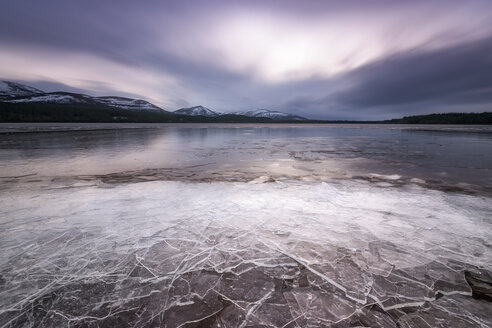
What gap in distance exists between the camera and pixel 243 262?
105 inches

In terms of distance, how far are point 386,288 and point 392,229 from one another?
1.54 meters

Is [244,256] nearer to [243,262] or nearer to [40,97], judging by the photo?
[243,262]

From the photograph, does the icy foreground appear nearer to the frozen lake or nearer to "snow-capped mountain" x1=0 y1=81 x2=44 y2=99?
the frozen lake

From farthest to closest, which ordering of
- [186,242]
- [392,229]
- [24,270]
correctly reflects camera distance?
[392,229] < [186,242] < [24,270]

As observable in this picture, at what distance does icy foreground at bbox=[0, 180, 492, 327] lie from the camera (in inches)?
76.4

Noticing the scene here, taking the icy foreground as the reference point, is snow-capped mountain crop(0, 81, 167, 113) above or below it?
above

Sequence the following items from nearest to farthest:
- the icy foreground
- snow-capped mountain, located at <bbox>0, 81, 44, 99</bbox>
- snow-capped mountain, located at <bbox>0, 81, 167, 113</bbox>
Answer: the icy foreground < snow-capped mountain, located at <bbox>0, 81, 167, 113</bbox> < snow-capped mountain, located at <bbox>0, 81, 44, 99</bbox>

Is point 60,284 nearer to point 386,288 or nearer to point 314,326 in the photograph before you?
point 314,326

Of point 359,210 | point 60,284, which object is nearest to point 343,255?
point 359,210

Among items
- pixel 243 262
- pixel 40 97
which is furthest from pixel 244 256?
pixel 40 97

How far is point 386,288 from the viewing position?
222 cm

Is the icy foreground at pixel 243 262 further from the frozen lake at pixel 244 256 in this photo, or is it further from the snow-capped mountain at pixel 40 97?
the snow-capped mountain at pixel 40 97

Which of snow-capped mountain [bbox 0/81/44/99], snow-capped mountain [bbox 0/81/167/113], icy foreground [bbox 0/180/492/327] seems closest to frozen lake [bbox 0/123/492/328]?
icy foreground [bbox 0/180/492/327]

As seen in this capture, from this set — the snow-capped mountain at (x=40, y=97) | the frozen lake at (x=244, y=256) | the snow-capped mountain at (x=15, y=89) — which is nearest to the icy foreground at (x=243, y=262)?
the frozen lake at (x=244, y=256)
